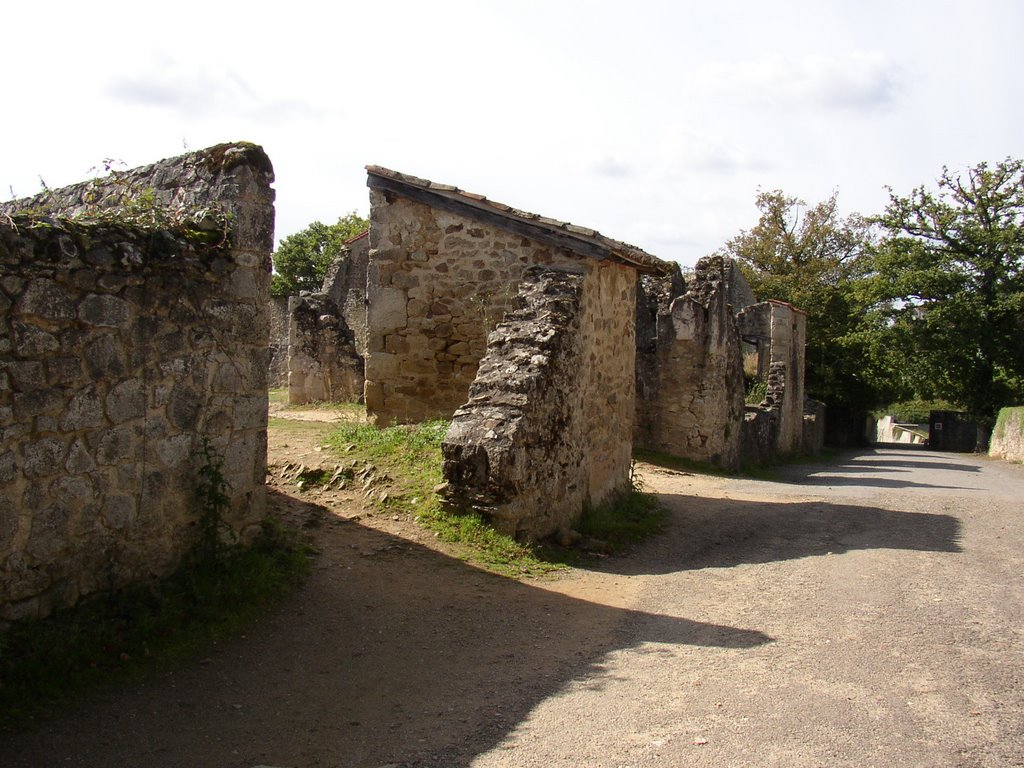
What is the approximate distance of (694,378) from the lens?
1789 cm

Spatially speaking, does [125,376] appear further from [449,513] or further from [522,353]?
[522,353]

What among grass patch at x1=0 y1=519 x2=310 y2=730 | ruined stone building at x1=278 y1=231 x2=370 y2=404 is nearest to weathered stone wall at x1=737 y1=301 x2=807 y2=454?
ruined stone building at x1=278 y1=231 x2=370 y2=404

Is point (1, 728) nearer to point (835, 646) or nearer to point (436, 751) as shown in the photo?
point (436, 751)

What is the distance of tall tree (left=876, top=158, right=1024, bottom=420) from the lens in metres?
30.8

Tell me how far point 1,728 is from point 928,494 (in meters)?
12.9

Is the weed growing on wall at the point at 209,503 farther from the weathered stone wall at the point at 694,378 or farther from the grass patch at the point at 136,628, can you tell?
the weathered stone wall at the point at 694,378

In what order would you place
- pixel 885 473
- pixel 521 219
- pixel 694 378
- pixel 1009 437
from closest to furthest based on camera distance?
pixel 521 219 → pixel 694 378 → pixel 885 473 → pixel 1009 437

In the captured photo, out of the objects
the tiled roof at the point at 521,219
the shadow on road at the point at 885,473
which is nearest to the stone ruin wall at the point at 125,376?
the tiled roof at the point at 521,219

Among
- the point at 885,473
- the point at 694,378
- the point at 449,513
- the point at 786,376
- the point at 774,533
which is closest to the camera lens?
the point at 449,513

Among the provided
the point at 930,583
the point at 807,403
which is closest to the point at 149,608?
the point at 930,583

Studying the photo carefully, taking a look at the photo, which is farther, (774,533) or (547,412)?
(774,533)

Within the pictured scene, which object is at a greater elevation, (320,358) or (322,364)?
(320,358)

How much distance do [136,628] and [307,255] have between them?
3899 centimetres

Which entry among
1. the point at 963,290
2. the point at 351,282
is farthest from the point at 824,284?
the point at 351,282
